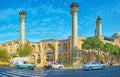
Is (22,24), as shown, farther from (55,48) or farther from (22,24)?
(55,48)

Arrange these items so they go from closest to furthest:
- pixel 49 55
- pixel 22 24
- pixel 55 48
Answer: pixel 22 24 → pixel 55 48 → pixel 49 55

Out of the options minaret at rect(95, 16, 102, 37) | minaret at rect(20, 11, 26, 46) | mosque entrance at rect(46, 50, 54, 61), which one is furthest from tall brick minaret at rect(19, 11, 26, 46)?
minaret at rect(95, 16, 102, 37)

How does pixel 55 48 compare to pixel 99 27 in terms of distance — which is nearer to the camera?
pixel 55 48

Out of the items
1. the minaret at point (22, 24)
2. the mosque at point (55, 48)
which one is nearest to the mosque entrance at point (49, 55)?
the mosque at point (55, 48)

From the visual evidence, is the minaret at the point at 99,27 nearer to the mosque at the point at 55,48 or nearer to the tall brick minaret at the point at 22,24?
the mosque at the point at 55,48

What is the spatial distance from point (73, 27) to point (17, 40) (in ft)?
106

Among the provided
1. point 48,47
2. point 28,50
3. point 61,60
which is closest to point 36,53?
point 48,47

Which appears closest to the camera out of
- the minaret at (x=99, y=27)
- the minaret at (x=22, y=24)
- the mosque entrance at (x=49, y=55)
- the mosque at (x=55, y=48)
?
the mosque at (x=55, y=48)

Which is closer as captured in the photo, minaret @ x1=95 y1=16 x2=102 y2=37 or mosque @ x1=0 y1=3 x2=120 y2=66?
mosque @ x1=0 y1=3 x2=120 y2=66

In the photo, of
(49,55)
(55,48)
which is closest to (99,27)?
(55,48)

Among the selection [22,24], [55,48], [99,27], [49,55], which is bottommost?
[49,55]

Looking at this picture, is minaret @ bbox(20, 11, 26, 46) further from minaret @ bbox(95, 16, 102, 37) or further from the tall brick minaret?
minaret @ bbox(95, 16, 102, 37)

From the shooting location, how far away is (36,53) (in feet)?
322

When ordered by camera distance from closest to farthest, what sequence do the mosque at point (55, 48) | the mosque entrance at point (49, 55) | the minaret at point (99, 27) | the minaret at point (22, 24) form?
the mosque at point (55, 48) → the minaret at point (22, 24) → the minaret at point (99, 27) → the mosque entrance at point (49, 55)
